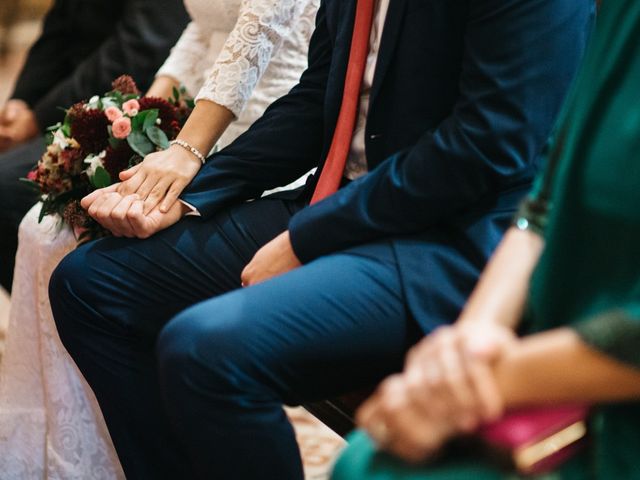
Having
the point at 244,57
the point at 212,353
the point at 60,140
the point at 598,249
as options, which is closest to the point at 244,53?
the point at 244,57

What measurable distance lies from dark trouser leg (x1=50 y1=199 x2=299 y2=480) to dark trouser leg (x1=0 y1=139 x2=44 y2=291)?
2.73ft

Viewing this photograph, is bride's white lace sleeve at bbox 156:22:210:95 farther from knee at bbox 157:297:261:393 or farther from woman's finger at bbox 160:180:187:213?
knee at bbox 157:297:261:393

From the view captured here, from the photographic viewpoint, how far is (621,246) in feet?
2.99

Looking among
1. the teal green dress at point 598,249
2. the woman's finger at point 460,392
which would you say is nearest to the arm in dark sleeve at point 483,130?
the teal green dress at point 598,249

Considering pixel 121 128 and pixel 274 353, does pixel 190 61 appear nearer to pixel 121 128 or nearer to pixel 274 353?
pixel 121 128

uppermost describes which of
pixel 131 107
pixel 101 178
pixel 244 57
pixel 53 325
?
pixel 244 57

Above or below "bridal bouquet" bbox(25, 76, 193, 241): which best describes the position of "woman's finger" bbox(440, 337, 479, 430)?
above

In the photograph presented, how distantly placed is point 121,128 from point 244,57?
275mm

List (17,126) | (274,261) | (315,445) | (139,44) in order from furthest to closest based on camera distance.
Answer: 1. (17,126)
2. (139,44)
3. (315,445)
4. (274,261)

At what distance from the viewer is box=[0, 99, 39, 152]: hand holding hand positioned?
2.79m

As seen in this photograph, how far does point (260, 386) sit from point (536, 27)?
0.60 meters

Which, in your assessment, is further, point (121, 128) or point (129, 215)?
point (121, 128)

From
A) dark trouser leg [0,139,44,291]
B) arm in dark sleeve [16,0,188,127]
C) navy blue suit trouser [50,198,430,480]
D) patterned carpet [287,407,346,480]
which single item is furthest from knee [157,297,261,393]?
arm in dark sleeve [16,0,188,127]

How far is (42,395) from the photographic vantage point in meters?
1.99
